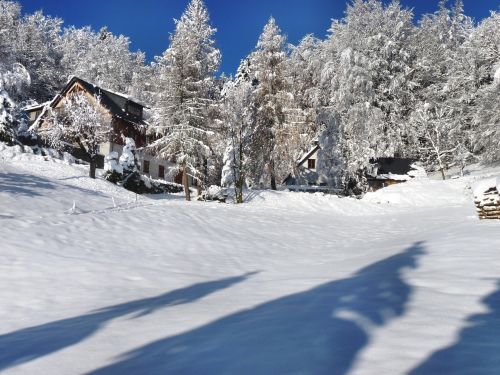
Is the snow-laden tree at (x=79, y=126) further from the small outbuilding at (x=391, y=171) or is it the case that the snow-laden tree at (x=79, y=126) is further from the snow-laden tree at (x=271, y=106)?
the small outbuilding at (x=391, y=171)

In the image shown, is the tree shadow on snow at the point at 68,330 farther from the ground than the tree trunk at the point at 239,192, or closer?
closer

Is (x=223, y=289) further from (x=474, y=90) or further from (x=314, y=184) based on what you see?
(x=474, y=90)

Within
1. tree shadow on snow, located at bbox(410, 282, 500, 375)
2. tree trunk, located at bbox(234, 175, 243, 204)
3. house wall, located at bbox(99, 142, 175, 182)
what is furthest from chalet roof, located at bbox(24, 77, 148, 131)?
tree shadow on snow, located at bbox(410, 282, 500, 375)

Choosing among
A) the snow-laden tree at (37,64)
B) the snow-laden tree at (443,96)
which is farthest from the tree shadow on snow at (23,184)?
the snow-laden tree at (37,64)

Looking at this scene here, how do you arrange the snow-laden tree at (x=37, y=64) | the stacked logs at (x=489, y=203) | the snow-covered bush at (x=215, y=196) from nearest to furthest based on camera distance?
1. the stacked logs at (x=489, y=203)
2. the snow-covered bush at (x=215, y=196)
3. the snow-laden tree at (x=37, y=64)

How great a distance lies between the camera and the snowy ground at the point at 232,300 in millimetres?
4070

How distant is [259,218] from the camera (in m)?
21.0

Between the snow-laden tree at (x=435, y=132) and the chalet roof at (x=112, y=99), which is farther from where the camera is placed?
the snow-laden tree at (x=435, y=132)

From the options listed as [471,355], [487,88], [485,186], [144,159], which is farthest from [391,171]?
[471,355]

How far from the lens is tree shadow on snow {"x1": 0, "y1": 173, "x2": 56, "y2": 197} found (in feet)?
64.5

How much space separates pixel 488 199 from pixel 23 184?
2022cm

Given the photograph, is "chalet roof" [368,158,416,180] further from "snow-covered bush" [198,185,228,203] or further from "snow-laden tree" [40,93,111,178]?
"snow-laden tree" [40,93,111,178]

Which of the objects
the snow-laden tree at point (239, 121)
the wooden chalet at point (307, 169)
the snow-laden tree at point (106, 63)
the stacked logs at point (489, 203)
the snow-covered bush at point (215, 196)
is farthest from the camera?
the snow-laden tree at point (106, 63)

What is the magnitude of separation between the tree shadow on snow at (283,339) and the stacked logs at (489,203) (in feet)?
31.9
